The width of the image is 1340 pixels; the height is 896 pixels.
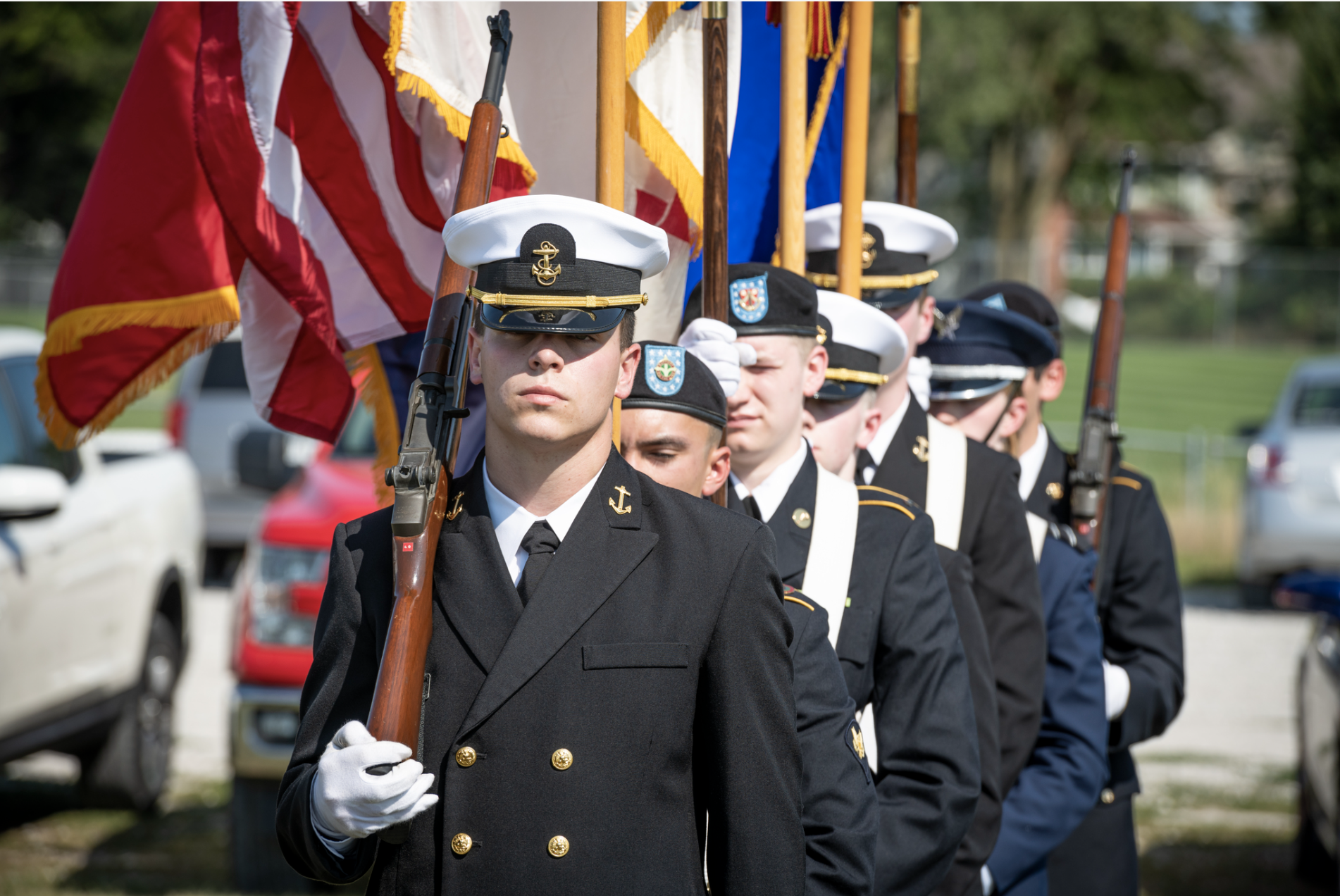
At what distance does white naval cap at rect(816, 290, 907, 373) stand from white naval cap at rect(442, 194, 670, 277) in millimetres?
1141

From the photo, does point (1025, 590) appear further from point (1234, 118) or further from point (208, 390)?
point (1234, 118)

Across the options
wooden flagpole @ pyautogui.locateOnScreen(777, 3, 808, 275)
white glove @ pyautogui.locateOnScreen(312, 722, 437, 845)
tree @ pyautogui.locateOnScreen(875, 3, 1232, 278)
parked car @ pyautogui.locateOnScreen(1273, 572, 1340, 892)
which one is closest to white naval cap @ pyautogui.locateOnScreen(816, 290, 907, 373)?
wooden flagpole @ pyautogui.locateOnScreen(777, 3, 808, 275)

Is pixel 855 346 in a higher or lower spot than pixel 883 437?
higher

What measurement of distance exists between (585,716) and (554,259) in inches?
27.1

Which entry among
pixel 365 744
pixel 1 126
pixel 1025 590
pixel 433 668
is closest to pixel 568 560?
pixel 433 668

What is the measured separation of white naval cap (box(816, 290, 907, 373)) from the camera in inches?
135

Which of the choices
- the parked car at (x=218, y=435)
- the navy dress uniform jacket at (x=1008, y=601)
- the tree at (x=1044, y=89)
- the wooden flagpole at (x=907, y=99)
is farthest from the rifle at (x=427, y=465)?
the tree at (x=1044, y=89)

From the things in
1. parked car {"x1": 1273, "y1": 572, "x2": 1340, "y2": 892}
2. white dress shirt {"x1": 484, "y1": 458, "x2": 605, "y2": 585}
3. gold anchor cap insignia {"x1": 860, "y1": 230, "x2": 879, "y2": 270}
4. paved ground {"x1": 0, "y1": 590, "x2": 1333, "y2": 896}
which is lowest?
paved ground {"x1": 0, "y1": 590, "x2": 1333, "y2": 896}

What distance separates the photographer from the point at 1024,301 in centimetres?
499

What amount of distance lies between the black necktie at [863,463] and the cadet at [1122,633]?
79 cm

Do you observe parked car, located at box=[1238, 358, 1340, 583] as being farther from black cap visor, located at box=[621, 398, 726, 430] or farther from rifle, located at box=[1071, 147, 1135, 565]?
black cap visor, located at box=[621, 398, 726, 430]

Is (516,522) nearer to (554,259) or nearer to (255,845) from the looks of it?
(554,259)

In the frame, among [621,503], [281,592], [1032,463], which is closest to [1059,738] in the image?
[1032,463]

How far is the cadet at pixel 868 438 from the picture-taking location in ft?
10.6
